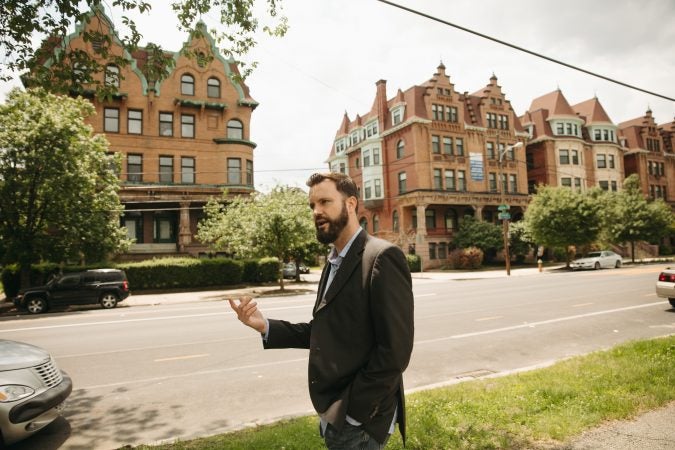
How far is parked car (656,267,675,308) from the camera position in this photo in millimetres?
11820

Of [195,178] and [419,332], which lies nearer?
[419,332]

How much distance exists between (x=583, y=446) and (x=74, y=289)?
1975cm

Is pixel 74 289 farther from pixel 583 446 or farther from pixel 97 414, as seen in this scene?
pixel 583 446

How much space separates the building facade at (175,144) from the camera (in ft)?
102

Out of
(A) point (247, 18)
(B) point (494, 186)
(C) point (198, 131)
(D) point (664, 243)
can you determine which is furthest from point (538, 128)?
(A) point (247, 18)

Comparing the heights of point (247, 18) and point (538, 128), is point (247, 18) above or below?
below

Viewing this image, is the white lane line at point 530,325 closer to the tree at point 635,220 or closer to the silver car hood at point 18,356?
the silver car hood at point 18,356

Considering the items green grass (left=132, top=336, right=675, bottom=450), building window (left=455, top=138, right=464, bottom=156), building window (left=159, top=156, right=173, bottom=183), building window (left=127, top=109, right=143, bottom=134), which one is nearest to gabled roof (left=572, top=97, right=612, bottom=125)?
building window (left=455, top=138, right=464, bottom=156)

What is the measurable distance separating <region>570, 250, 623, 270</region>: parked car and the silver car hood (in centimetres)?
3654

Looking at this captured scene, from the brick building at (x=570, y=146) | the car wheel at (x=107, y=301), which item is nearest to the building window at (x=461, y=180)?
the brick building at (x=570, y=146)

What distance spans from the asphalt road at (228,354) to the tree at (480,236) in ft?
76.7

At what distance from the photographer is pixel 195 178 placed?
1276 inches

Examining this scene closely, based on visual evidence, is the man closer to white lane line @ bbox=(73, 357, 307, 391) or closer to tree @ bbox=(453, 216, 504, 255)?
white lane line @ bbox=(73, 357, 307, 391)

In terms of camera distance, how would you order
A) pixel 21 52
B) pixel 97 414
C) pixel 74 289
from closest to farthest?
pixel 97 414
pixel 21 52
pixel 74 289
